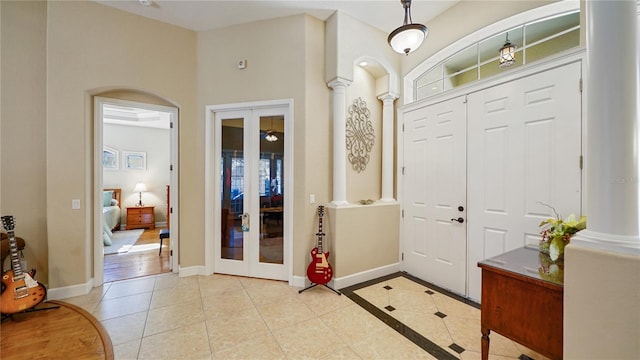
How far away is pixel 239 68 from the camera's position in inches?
135

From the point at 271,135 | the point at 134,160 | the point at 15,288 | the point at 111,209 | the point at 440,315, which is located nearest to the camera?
the point at 15,288

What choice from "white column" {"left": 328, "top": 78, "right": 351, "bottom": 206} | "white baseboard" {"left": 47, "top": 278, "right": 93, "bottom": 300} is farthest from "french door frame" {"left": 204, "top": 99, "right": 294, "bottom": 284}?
"white baseboard" {"left": 47, "top": 278, "right": 93, "bottom": 300}

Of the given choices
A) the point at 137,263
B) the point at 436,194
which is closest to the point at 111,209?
the point at 137,263

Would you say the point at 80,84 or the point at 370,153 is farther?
the point at 370,153

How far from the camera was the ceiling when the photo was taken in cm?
305

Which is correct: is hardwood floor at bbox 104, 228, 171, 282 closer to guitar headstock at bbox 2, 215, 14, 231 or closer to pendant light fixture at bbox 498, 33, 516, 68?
guitar headstock at bbox 2, 215, 14, 231

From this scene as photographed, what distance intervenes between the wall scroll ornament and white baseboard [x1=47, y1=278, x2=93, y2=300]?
3.67m

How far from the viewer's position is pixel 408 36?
2.11 meters

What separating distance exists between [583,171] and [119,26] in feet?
17.2

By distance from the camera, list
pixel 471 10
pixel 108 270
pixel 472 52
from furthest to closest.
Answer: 1. pixel 108 270
2. pixel 472 52
3. pixel 471 10

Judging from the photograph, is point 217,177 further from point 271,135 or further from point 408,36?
point 408,36

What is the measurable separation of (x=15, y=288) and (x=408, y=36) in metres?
4.34

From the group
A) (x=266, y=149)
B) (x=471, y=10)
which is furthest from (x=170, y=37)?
(x=471, y=10)

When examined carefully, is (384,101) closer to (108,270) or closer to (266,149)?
(266,149)
